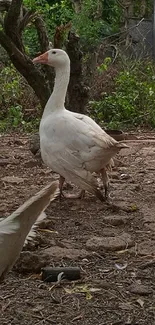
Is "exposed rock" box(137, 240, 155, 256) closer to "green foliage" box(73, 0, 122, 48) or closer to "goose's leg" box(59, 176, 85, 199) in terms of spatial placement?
"goose's leg" box(59, 176, 85, 199)

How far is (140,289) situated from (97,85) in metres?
8.59

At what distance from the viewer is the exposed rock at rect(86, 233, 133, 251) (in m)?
4.40

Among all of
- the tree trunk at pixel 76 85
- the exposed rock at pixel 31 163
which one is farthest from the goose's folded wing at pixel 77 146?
the tree trunk at pixel 76 85

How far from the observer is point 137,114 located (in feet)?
35.1

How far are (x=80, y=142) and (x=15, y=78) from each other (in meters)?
6.65

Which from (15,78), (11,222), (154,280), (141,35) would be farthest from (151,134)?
(11,222)

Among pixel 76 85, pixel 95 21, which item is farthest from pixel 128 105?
pixel 95 21

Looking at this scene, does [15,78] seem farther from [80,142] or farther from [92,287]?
[92,287]

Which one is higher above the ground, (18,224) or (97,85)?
(18,224)

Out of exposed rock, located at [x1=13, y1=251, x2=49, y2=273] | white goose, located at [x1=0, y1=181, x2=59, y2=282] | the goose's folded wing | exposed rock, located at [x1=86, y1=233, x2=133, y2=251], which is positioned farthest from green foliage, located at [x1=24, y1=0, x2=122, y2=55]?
white goose, located at [x1=0, y1=181, x2=59, y2=282]

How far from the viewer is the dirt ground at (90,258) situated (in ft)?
11.2

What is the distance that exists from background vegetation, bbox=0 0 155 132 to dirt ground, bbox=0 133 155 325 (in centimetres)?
377

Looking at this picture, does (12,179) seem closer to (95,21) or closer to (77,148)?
(77,148)

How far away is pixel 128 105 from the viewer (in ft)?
34.9
